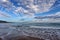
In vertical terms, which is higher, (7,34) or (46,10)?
(46,10)

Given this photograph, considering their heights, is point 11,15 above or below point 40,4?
below

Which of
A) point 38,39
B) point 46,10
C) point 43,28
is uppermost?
point 46,10

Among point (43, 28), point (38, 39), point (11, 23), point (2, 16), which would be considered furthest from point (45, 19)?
point (2, 16)

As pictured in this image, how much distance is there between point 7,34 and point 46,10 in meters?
0.73

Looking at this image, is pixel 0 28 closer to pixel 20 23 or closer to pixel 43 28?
pixel 20 23

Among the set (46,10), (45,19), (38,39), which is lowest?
(38,39)

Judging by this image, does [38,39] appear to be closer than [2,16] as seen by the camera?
Yes

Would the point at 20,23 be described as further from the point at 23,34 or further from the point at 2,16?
the point at 2,16

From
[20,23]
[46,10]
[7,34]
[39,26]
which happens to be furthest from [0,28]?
[46,10]

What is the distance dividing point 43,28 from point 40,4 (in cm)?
39

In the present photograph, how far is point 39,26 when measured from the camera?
2242 mm

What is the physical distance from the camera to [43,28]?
2.24 meters

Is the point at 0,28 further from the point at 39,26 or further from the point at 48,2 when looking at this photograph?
the point at 48,2

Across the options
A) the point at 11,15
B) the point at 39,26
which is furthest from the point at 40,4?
the point at 11,15
